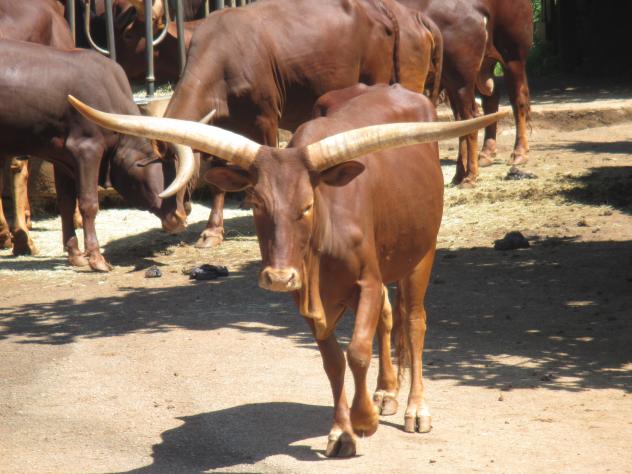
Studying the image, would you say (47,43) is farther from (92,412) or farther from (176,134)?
(176,134)

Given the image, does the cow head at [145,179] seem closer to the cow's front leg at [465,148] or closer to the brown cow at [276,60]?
the brown cow at [276,60]

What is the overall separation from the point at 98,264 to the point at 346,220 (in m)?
5.56

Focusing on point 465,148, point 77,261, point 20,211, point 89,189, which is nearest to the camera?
point 89,189

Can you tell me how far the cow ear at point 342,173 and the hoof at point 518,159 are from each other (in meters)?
9.76

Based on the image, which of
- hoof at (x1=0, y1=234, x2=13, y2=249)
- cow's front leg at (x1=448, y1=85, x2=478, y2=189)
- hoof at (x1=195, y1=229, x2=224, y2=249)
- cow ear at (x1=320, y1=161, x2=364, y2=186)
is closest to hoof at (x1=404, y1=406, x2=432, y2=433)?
cow ear at (x1=320, y1=161, x2=364, y2=186)

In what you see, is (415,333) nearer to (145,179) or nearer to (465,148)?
(145,179)

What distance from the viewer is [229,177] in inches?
214

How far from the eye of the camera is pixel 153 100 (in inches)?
509

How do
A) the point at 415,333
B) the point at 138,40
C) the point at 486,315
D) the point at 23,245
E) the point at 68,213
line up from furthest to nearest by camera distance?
the point at 138,40 < the point at 23,245 < the point at 68,213 < the point at 486,315 < the point at 415,333

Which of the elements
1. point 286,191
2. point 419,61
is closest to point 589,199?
point 419,61

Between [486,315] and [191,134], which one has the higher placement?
[191,134]

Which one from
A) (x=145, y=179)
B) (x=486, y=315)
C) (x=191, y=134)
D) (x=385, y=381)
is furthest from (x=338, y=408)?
(x=145, y=179)

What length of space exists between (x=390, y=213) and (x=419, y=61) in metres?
5.78

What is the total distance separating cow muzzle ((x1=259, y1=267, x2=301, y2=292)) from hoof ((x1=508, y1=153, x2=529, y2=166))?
10133 millimetres
